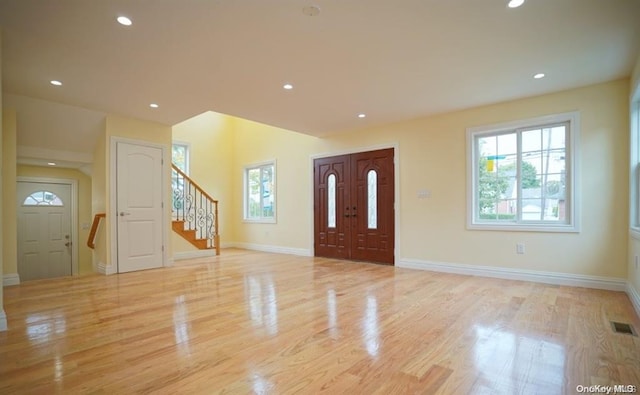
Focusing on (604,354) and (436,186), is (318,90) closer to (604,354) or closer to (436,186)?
(436,186)

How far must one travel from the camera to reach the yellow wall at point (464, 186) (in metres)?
3.91

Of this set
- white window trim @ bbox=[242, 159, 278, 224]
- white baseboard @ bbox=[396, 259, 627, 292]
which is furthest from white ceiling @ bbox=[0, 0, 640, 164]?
white window trim @ bbox=[242, 159, 278, 224]

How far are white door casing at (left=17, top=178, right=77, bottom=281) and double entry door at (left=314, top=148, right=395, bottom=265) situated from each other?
556 centimetres

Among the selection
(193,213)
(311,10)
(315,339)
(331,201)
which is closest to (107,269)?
(193,213)

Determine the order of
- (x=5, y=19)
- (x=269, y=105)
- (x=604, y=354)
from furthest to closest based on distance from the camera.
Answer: (x=269, y=105), (x=5, y=19), (x=604, y=354)

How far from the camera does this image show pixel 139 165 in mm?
5523

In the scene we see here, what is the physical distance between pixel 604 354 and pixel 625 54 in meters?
2.98

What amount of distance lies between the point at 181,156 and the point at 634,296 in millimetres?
8369

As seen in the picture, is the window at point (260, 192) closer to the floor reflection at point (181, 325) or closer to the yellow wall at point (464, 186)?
the yellow wall at point (464, 186)

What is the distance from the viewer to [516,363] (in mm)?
2068

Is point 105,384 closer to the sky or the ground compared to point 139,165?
closer to the ground

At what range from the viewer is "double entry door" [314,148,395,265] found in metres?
5.87

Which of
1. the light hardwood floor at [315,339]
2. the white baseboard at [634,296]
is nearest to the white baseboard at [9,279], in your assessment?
the light hardwood floor at [315,339]

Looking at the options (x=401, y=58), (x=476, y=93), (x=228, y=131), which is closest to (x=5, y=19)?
(x=401, y=58)
